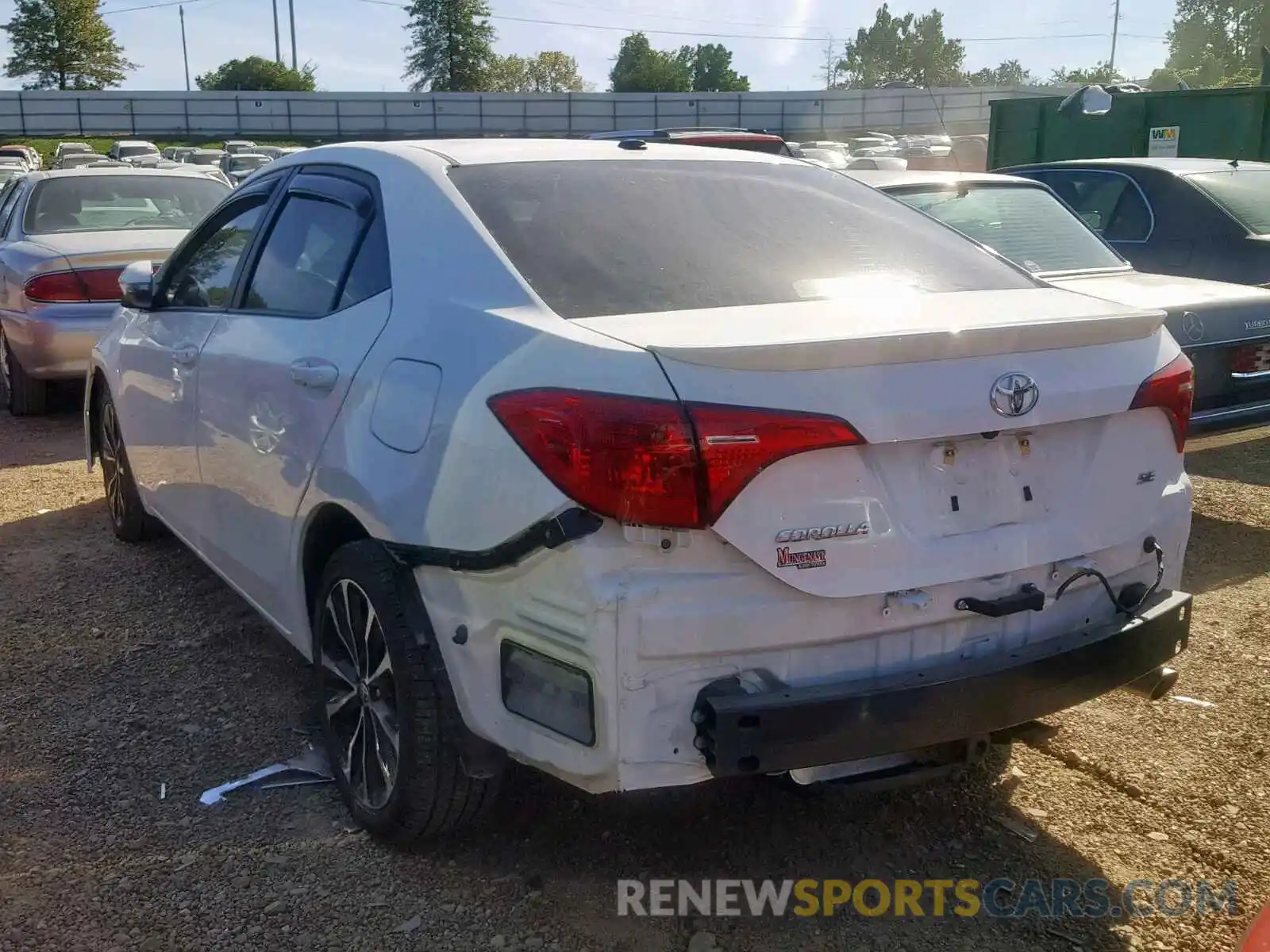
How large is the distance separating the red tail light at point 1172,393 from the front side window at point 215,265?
2.76 meters

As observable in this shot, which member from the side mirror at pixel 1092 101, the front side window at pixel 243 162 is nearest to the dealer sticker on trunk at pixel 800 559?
the side mirror at pixel 1092 101

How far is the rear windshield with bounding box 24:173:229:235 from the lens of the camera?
8.95 metres

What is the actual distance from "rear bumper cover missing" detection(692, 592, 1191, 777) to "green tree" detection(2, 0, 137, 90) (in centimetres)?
7757

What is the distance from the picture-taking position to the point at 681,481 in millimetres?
2363

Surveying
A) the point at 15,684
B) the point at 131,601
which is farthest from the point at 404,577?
the point at 131,601

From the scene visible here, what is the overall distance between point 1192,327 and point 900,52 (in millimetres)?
110357

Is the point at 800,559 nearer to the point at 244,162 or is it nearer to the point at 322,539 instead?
the point at 322,539

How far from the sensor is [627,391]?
7.86 ft

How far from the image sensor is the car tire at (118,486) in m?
5.50

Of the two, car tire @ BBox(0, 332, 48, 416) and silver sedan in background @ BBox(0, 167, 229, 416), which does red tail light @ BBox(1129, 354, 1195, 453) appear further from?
car tire @ BBox(0, 332, 48, 416)

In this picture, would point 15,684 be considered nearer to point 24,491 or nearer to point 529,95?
point 24,491

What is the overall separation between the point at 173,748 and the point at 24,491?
376cm

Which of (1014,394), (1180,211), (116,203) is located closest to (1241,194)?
(1180,211)

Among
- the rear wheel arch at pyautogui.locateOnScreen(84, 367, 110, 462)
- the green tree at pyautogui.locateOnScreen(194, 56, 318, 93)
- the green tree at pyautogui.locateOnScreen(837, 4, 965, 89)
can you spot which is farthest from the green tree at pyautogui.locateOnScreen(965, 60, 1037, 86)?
the rear wheel arch at pyautogui.locateOnScreen(84, 367, 110, 462)
